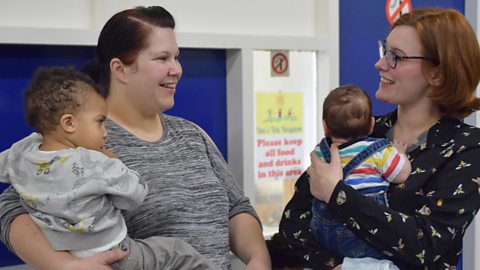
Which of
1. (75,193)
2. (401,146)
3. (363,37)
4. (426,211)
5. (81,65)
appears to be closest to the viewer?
(75,193)

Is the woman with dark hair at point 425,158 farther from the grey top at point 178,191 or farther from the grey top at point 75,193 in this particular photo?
the grey top at point 75,193

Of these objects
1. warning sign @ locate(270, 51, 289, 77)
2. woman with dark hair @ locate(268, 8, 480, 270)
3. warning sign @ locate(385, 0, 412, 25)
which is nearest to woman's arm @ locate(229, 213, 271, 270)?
woman with dark hair @ locate(268, 8, 480, 270)

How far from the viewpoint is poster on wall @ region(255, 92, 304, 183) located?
273cm

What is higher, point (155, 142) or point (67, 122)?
point (67, 122)

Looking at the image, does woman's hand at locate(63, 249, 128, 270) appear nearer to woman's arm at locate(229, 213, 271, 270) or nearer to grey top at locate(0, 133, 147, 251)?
grey top at locate(0, 133, 147, 251)

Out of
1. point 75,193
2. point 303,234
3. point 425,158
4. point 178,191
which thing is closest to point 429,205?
point 425,158

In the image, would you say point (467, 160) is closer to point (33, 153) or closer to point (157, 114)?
point (157, 114)

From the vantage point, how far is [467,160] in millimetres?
1671

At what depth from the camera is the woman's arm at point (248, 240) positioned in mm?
1961

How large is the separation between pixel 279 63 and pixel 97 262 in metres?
1.51

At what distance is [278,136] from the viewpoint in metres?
2.78

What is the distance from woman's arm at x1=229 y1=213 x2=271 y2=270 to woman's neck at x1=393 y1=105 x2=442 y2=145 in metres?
0.56

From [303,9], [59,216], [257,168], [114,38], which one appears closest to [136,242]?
[59,216]

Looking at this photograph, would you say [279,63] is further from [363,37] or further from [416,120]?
[416,120]
